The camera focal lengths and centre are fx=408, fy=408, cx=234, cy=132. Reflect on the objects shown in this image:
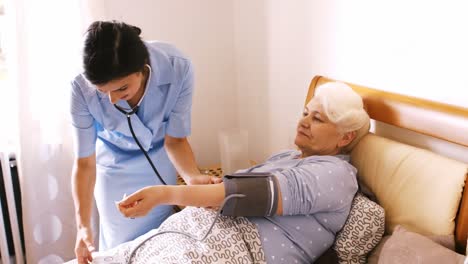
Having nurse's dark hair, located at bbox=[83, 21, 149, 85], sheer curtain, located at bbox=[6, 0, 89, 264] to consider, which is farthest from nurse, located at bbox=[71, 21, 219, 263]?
sheer curtain, located at bbox=[6, 0, 89, 264]

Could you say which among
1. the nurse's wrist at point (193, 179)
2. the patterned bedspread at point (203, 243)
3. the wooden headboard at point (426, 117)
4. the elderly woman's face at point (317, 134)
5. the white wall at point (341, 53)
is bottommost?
the patterned bedspread at point (203, 243)

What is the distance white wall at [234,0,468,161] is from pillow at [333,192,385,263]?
29cm

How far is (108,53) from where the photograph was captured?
3.41 ft

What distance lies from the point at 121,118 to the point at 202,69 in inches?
41.6

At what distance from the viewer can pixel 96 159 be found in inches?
64.2

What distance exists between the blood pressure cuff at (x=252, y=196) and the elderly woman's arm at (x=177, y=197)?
23 mm

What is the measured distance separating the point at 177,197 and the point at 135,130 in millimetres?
384

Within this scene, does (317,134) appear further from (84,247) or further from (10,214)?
(10,214)

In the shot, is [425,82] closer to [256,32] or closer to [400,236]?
[400,236]

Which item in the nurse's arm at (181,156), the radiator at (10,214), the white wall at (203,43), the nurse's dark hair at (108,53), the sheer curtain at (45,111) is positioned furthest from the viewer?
the white wall at (203,43)

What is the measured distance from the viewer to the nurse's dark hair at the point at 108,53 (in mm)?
1036

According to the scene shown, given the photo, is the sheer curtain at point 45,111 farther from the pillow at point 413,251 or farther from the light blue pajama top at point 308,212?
the pillow at point 413,251

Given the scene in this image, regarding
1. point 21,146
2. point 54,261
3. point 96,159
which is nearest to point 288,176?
point 96,159

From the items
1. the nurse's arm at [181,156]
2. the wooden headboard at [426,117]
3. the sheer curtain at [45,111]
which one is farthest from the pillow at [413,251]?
the sheer curtain at [45,111]
